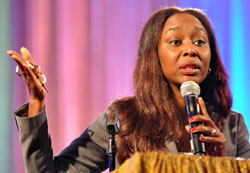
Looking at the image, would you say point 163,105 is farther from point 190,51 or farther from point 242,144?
point 242,144

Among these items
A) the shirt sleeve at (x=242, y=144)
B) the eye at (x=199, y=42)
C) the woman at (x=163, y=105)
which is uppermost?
the eye at (x=199, y=42)

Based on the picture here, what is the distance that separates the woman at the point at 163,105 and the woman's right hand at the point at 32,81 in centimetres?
11

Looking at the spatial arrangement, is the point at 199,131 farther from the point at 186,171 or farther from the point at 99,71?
the point at 99,71

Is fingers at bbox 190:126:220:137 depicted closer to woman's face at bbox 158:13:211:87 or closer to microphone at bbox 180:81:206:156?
microphone at bbox 180:81:206:156

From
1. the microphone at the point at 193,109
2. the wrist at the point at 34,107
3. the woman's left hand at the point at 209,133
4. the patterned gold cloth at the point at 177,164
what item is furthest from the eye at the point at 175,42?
the patterned gold cloth at the point at 177,164

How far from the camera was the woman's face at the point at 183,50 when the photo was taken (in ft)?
6.52

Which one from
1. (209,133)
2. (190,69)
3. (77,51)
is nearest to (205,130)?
(209,133)

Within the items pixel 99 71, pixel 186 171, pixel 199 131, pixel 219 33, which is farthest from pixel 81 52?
pixel 186 171

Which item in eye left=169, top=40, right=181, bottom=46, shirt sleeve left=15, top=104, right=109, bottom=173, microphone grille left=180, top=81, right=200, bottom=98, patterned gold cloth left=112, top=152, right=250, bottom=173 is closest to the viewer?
patterned gold cloth left=112, top=152, right=250, bottom=173

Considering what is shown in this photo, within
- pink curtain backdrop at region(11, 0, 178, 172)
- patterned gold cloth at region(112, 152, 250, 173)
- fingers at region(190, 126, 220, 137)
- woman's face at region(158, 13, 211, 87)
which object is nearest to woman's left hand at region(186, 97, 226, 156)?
fingers at region(190, 126, 220, 137)

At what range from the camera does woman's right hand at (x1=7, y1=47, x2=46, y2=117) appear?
164cm

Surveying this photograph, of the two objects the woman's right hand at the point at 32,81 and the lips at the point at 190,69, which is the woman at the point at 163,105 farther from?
the woman's right hand at the point at 32,81

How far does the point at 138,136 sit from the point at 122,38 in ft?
3.54

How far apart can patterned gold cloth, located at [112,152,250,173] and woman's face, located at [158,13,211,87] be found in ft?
2.58
